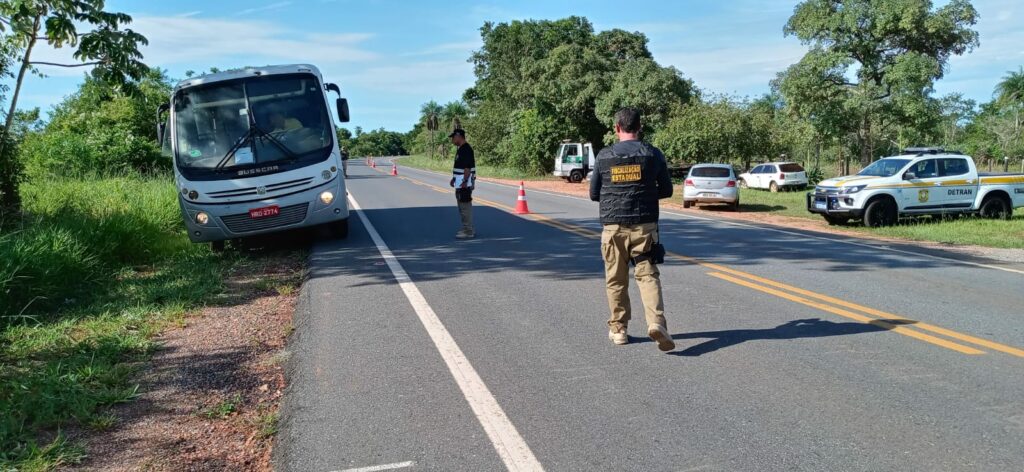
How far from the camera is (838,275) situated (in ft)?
30.2

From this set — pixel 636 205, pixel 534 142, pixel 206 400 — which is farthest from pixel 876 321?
pixel 534 142

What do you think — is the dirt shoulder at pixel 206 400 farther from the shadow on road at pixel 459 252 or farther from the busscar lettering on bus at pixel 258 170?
the busscar lettering on bus at pixel 258 170

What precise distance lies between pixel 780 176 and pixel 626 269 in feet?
95.2

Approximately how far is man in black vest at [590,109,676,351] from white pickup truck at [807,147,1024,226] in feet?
42.8

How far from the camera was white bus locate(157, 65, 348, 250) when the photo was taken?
35.7ft

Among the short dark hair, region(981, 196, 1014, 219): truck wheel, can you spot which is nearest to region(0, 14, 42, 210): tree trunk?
the short dark hair

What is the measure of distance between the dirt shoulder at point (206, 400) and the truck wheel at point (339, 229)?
16.2 feet

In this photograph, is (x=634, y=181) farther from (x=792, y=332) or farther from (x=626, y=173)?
(x=792, y=332)

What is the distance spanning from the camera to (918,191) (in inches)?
680

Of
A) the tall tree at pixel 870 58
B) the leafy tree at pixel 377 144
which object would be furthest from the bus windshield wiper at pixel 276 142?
the leafy tree at pixel 377 144

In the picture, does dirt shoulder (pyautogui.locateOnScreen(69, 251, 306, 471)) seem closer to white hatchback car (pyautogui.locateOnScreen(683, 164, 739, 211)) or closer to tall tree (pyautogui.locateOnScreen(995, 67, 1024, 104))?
white hatchback car (pyautogui.locateOnScreen(683, 164, 739, 211))

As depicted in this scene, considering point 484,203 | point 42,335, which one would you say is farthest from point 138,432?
point 484,203

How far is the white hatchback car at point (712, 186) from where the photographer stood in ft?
72.7

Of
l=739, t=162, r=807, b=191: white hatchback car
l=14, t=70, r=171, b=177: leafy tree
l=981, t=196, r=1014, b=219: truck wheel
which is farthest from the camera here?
l=739, t=162, r=807, b=191: white hatchback car
